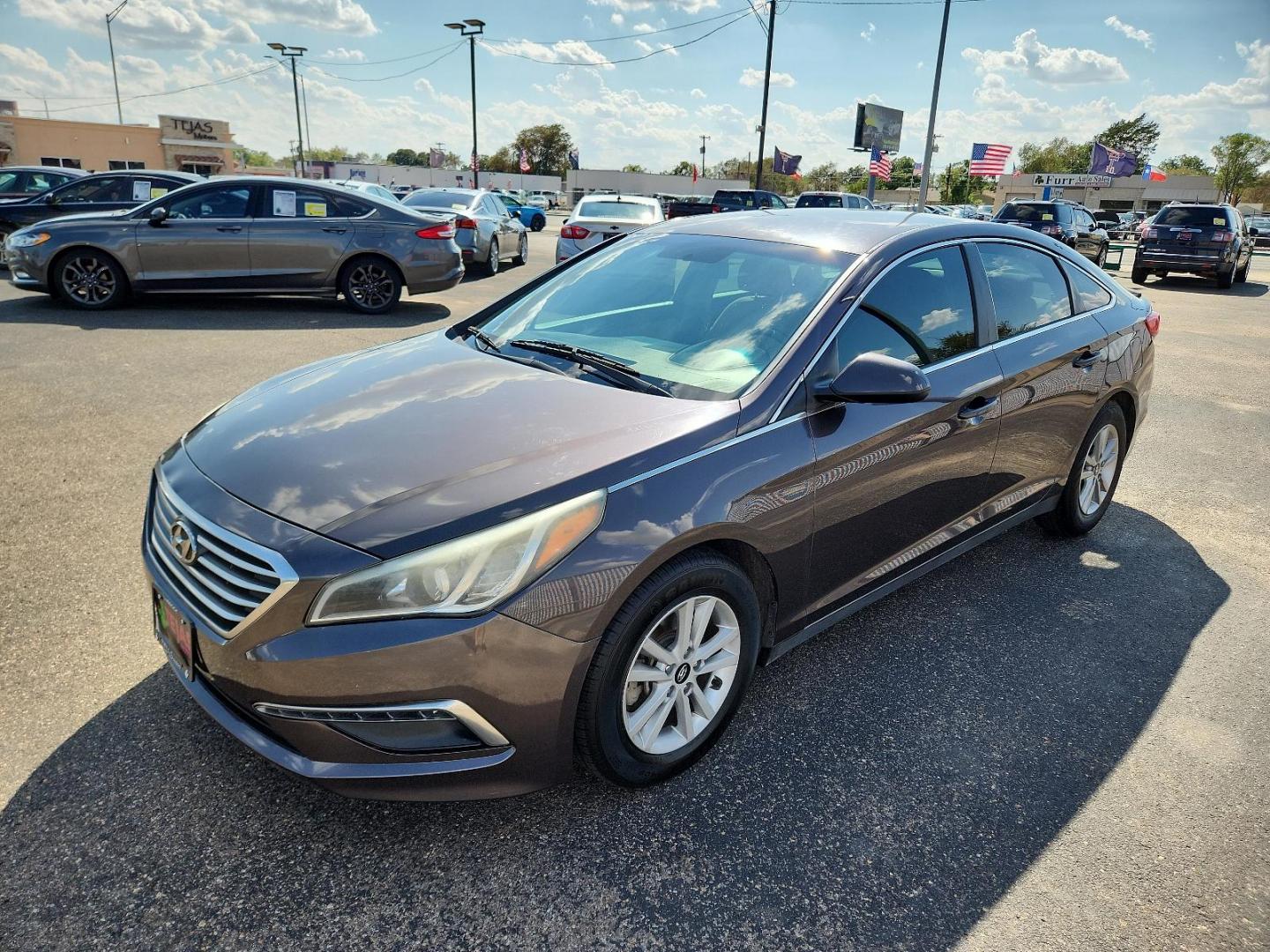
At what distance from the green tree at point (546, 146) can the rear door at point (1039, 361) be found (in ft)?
347

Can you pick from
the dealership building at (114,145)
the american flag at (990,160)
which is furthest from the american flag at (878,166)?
the dealership building at (114,145)

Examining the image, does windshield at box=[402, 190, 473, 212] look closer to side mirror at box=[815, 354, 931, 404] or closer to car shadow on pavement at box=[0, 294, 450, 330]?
car shadow on pavement at box=[0, 294, 450, 330]

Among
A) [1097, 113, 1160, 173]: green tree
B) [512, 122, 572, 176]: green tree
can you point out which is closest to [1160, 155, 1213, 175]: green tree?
[1097, 113, 1160, 173]: green tree

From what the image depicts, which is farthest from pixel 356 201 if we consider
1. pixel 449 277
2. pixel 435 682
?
pixel 435 682

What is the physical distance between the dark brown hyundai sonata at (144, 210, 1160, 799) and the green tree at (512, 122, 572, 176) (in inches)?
4179

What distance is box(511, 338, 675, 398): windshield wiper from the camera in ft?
8.92

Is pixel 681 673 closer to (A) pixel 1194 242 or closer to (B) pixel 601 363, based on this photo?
(B) pixel 601 363

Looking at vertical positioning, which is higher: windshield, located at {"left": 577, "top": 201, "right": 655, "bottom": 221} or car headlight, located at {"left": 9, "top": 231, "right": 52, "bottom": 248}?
windshield, located at {"left": 577, "top": 201, "right": 655, "bottom": 221}

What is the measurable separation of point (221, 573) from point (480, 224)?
13.1 meters

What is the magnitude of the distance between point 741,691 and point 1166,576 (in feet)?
8.54

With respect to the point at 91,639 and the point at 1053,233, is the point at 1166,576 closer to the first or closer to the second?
the point at 91,639

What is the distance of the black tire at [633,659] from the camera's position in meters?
2.16

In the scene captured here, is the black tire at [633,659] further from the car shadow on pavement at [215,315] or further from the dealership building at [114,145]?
the dealership building at [114,145]

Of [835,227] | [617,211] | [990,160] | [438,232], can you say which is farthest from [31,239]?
[990,160]
